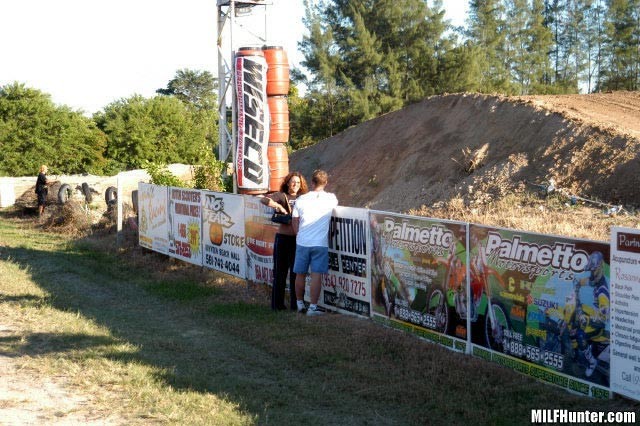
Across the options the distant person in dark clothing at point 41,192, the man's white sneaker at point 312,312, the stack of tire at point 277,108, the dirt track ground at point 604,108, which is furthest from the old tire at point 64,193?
the man's white sneaker at point 312,312

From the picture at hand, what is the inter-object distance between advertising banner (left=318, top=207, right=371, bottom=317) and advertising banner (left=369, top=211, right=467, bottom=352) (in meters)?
0.19

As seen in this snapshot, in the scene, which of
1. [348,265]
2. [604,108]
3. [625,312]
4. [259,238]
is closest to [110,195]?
[259,238]

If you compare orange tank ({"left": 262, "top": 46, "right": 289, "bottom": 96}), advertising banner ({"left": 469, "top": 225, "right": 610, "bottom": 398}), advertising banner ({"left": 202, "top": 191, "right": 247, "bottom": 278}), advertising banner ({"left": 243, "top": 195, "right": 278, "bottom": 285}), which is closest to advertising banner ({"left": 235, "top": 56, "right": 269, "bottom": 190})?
orange tank ({"left": 262, "top": 46, "right": 289, "bottom": 96})

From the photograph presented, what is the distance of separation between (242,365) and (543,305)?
295 centimetres

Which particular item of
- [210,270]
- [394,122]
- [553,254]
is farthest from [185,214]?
[394,122]

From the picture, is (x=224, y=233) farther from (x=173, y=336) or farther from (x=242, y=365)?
(x=242, y=365)

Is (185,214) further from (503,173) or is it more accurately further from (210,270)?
(503,173)

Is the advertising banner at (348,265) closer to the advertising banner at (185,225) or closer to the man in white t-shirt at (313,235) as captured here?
the man in white t-shirt at (313,235)

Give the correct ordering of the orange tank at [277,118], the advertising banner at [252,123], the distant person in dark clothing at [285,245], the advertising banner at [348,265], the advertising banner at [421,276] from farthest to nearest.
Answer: the orange tank at [277,118] < the advertising banner at [252,123] < the distant person in dark clothing at [285,245] < the advertising banner at [348,265] < the advertising banner at [421,276]

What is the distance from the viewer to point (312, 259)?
9531 millimetres

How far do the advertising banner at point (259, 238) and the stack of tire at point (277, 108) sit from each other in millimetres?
5103

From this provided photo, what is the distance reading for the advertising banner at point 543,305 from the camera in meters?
6.04

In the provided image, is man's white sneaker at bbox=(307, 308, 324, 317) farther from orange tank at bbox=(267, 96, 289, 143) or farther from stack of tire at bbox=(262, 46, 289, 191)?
orange tank at bbox=(267, 96, 289, 143)

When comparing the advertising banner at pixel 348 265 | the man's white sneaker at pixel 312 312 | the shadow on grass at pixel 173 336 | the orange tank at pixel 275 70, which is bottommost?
the shadow on grass at pixel 173 336
